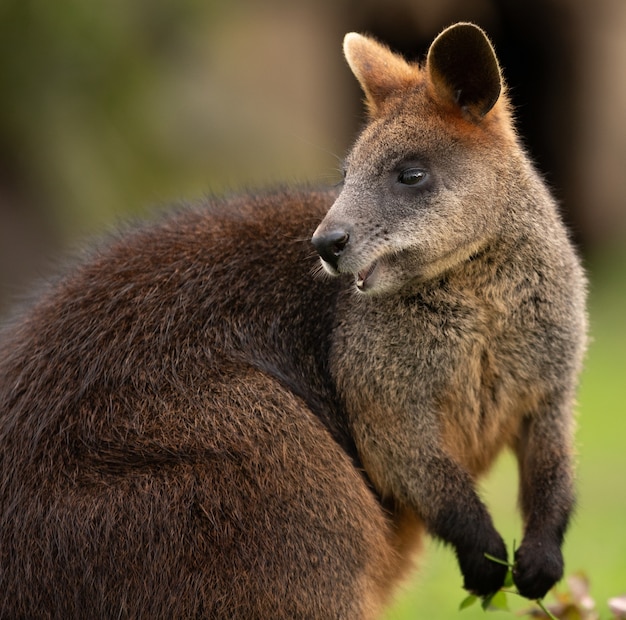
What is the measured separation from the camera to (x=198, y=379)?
544 cm

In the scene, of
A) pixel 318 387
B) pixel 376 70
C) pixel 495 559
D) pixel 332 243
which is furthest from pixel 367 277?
pixel 495 559

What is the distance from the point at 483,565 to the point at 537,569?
0.27 meters

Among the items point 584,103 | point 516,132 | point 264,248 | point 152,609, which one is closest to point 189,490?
point 152,609

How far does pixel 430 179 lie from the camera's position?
535 cm

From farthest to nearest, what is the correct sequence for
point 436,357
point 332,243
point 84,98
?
point 84,98
point 436,357
point 332,243

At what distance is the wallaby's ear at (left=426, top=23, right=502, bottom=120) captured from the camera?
208 inches

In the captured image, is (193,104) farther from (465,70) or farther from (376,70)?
(465,70)

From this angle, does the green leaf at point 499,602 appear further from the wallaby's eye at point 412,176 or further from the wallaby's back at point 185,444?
the wallaby's eye at point 412,176

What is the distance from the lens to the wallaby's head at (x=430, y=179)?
17.2 ft

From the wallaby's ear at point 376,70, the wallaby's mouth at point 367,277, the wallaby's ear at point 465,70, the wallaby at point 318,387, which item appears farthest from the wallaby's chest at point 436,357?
the wallaby's ear at point 376,70

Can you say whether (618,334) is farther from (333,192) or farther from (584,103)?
(333,192)

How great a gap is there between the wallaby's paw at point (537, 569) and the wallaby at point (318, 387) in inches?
0.4

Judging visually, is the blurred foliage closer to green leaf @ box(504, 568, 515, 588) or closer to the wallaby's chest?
the wallaby's chest

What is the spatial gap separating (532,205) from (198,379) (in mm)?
1889
